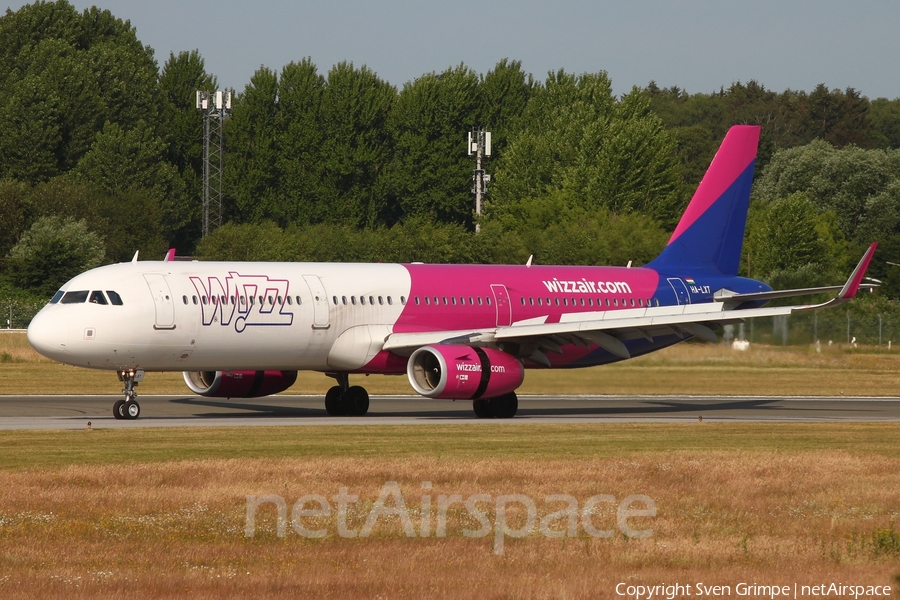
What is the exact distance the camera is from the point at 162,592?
13.5m

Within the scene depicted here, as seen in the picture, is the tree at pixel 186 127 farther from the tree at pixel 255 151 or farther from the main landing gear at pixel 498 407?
the main landing gear at pixel 498 407

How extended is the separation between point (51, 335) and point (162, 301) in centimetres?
269

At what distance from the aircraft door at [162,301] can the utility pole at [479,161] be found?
7608 cm

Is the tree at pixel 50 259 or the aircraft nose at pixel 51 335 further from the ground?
the tree at pixel 50 259

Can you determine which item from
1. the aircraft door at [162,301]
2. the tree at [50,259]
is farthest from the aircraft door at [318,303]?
the tree at [50,259]

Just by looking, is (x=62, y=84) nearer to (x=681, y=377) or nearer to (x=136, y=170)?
(x=136, y=170)

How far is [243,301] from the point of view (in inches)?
1331

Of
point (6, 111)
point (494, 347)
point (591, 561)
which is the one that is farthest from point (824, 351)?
point (6, 111)

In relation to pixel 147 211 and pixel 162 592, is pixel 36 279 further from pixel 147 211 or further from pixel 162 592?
pixel 162 592

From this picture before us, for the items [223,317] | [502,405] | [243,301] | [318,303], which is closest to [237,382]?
[318,303]

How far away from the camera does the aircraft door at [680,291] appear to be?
139ft

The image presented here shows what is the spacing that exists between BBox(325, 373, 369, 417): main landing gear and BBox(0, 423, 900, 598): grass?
323 inches

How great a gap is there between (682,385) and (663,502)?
25.3 metres

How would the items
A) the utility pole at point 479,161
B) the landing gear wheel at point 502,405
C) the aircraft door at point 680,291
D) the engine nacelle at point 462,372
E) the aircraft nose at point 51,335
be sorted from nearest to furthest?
the aircraft nose at point 51,335, the engine nacelle at point 462,372, the landing gear wheel at point 502,405, the aircraft door at point 680,291, the utility pole at point 479,161
